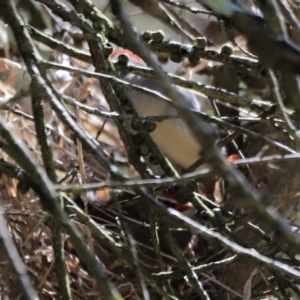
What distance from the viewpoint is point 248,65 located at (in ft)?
2.75

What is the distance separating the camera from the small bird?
1491 millimetres

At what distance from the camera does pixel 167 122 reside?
1.55m

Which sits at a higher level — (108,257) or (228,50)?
(228,50)

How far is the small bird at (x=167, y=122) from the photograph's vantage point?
4.89 ft

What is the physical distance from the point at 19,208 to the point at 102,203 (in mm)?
261

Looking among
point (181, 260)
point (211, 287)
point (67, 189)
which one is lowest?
point (211, 287)

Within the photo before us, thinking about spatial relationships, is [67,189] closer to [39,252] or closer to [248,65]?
[248,65]

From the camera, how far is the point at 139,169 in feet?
2.48

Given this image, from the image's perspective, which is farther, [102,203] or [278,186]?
[102,203]

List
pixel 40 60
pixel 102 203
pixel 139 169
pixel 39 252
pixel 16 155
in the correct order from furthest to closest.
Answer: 1. pixel 102 203
2. pixel 39 252
3. pixel 139 169
4. pixel 40 60
5. pixel 16 155

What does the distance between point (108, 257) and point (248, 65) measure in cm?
55

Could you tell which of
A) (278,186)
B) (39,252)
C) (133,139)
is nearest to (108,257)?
(39,252)

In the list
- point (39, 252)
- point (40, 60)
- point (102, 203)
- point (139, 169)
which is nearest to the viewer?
point (40, 60)

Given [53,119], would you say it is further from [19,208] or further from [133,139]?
[133,139]
